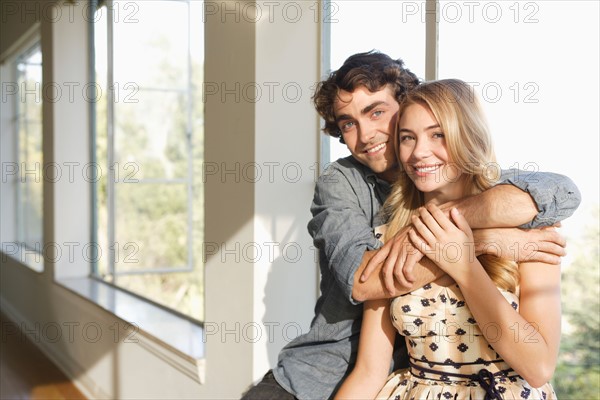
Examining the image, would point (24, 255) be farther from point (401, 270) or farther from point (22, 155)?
point (401, 270)

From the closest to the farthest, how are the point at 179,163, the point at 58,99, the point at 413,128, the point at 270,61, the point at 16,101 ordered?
1. the point at 413,128
2. the point at 270,61
3. the point at 58,99
4. the point at 16,101
5. the point at 179,163

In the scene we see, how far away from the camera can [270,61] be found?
2.34 meters

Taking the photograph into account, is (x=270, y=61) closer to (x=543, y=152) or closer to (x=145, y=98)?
(x=543, y=152)

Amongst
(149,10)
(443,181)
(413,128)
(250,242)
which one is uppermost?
(149,10)

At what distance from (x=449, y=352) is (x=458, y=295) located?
0.12 m

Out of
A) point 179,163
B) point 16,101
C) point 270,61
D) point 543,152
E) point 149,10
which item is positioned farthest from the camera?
point 179,163

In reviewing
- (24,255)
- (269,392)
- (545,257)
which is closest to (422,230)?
(545,257)

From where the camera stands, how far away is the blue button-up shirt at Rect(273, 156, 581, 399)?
5.19 ft

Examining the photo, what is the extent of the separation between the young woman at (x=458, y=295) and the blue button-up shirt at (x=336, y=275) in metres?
0.11

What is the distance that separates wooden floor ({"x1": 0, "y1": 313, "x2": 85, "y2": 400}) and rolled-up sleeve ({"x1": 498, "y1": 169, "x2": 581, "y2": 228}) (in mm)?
3297

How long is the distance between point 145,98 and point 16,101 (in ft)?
6.40

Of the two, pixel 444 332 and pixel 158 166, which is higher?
pixel 158 166

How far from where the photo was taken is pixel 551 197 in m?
1.36

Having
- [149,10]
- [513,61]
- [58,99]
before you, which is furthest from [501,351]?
[149,10]
